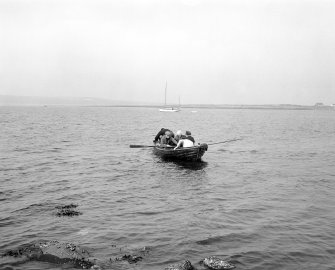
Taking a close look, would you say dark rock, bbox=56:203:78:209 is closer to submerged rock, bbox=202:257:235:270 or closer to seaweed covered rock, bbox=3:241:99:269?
seaweed covered rock, bbox=3:241:99:269

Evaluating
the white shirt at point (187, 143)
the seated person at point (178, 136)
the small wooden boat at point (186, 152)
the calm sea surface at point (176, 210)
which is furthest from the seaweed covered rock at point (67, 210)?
the seated person at point (178, 136)

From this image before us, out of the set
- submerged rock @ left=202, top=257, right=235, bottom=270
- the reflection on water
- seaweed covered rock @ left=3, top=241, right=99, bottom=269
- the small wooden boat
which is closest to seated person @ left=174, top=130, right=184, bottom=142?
the small wooden boat

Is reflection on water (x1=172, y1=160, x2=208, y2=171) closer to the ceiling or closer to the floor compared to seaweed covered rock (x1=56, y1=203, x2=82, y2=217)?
closer to the ceiling

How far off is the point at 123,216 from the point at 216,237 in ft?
12.2

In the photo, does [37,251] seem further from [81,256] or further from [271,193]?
[271,193]

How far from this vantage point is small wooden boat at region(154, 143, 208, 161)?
23.9m

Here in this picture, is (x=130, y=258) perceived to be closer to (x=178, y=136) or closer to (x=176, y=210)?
(x=176, y=210)

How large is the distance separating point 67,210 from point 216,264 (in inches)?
269

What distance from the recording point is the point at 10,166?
23.4m

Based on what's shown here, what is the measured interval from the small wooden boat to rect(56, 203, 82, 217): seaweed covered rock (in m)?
10.8

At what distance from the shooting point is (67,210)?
13719mm

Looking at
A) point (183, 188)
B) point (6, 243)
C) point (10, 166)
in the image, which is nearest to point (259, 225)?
point (183, 188)

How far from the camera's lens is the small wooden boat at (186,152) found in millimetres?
23859

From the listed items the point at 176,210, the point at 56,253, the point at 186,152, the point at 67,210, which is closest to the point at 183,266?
the point at 56,253
